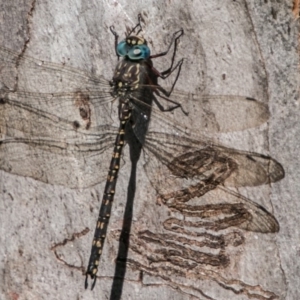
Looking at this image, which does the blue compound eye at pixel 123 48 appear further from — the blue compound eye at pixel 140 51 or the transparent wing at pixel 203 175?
the transparent wing at pixel 203 175

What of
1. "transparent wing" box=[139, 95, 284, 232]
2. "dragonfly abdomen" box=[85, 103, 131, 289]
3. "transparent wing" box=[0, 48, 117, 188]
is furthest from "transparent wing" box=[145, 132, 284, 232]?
"transparent wing" box=[0, 48, 117, 188]

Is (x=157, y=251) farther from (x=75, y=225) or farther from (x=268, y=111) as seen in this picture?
(x=268, y=111)

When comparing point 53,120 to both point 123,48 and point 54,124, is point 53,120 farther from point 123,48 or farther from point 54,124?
point 123,48

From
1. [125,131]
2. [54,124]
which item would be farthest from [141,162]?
[54,124]

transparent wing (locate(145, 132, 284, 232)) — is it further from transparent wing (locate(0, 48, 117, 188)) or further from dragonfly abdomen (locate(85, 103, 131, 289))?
transparent wing (locate(0, 48, 117, 188))

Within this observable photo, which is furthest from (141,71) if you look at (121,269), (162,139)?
(121,269)

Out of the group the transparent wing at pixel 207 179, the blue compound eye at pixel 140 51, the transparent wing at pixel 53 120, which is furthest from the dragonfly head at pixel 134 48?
the transparent wing at pixel 207 179
